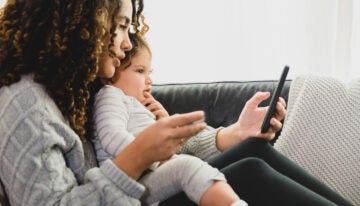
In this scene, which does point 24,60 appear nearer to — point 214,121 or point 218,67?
point 214,121

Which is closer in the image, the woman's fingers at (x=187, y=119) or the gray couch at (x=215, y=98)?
the woman's fingers at (x=187, y=119)

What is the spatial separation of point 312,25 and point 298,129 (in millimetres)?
960

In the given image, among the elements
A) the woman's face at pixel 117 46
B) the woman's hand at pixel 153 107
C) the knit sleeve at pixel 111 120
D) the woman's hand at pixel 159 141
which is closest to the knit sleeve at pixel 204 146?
the woman's hand at pixel 153 107

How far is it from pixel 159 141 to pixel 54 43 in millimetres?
317

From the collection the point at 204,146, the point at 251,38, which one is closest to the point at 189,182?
the point at 204,146

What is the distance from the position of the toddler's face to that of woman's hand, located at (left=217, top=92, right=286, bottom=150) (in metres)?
0.30

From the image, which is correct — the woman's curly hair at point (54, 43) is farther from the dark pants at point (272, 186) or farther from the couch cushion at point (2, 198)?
the dark pants at point (272, 186)

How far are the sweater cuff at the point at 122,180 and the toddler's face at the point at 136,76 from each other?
52cm

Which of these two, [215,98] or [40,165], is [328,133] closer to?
[215,98]

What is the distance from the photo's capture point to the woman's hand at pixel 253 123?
134 centimetres

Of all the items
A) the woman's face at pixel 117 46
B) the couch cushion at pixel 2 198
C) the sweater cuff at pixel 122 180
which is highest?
the woman's face at pixel 117 46

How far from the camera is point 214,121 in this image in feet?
5.85

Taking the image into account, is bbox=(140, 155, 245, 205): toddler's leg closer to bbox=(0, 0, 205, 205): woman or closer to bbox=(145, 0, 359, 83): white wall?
bbox=(0, 0, 205, 205): woman

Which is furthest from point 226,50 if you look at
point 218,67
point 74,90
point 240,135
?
point 74,90
